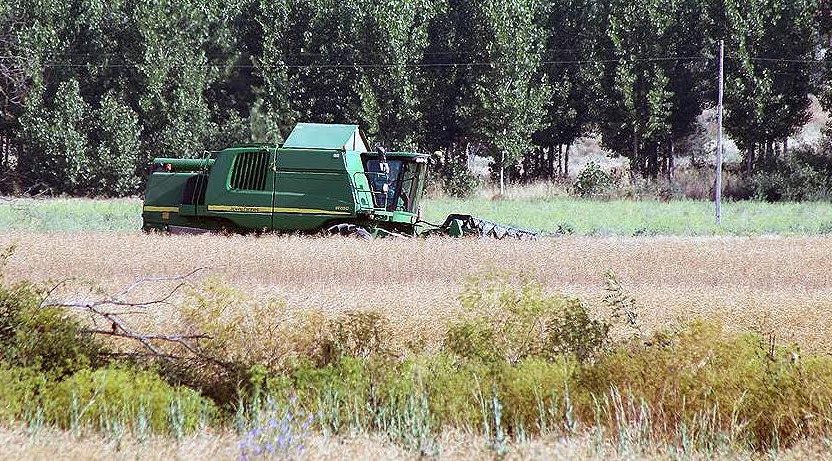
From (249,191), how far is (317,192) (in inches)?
47.2

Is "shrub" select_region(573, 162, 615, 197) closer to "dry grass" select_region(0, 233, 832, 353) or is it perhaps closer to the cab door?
"dry grass" select_region(0, 233, 832, 353)

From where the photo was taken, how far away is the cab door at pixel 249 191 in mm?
19062

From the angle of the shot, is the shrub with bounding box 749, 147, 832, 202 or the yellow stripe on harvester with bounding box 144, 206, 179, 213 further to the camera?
the shrub with bounding box 749, 147, 832, 202

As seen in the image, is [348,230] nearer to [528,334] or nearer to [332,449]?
[528,334]

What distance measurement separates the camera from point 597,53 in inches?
1880

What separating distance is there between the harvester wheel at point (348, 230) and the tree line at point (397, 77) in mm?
25449

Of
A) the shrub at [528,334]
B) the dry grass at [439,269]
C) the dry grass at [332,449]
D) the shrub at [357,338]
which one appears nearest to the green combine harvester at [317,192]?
the dry grass at [439,269]

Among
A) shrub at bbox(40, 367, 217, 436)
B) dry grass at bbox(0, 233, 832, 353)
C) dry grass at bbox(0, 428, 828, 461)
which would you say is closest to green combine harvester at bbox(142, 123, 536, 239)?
dry grass at bbox(0, 233, 832, 353)

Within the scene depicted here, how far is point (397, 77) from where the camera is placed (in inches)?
1779

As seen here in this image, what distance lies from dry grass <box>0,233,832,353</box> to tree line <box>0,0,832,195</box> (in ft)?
84.1

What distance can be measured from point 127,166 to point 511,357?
3644 centimetres

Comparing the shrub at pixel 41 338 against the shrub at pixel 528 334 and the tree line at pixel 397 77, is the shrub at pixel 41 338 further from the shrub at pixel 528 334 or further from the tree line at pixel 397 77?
the tree line at pixel 397 77

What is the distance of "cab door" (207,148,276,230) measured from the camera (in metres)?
19.1

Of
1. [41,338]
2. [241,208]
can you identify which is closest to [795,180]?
[241,208]
